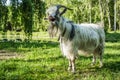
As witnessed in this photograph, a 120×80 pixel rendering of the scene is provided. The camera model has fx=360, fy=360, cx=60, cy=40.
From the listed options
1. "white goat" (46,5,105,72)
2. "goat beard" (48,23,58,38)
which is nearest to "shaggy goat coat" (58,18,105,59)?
"white goat" (46,5,105,72)

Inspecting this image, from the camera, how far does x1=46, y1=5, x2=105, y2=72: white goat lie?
35.9ft

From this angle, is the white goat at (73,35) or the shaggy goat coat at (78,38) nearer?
the white goat at (73,35)

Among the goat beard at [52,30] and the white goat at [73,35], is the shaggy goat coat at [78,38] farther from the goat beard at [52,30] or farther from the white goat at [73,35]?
the goat beard at [52,30]

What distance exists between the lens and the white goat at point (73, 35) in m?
10.9

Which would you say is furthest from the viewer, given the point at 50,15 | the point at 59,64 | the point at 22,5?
the point at 22,5

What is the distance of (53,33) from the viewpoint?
11.1 m

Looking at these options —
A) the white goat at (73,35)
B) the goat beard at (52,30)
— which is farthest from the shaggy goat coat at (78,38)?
the goat beard at (52,30)

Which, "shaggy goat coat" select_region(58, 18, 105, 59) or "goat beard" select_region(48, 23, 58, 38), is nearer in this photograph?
"goat beard" select_region(48, 23, 58, 38)

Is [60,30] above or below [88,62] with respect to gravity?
above

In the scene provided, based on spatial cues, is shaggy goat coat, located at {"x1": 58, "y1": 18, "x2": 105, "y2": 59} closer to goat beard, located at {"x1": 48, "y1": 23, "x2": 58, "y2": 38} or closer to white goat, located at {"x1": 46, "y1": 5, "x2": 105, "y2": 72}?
white goat, located at {"x1": 46, "y1": 5, "x2": 105, "y2": 72}

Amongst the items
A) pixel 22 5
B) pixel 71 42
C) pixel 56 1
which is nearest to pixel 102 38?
pixel 71 42

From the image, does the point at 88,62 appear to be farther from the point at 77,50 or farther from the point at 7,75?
the point at 7,75

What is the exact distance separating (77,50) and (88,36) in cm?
82

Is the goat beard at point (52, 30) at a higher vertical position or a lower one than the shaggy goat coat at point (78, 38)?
higher
